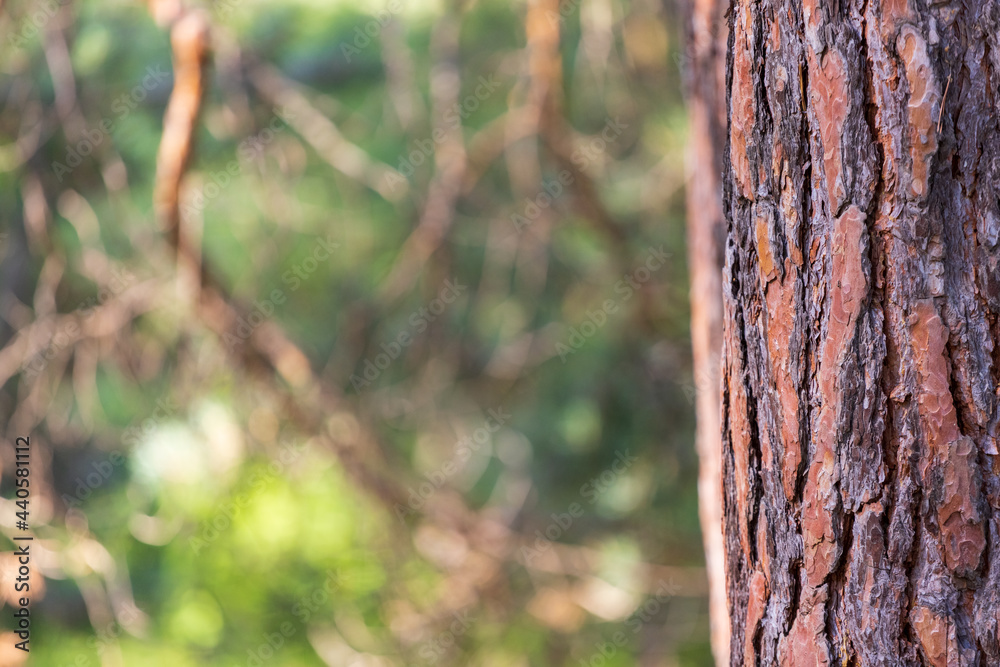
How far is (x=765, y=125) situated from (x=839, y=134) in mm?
52

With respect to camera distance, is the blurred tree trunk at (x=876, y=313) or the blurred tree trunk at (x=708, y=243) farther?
the blurred tree trunk at (x=708, y=243)

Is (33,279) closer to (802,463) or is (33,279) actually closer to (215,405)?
(215,405)

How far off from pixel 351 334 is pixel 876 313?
210 cm

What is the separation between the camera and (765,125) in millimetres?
517

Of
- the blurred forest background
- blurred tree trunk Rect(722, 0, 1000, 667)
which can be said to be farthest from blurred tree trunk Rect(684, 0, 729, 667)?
the blurred forest background

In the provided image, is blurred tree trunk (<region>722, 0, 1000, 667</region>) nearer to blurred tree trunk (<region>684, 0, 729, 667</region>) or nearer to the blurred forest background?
blurred tree trunk (<region>684, 0, 729, 667</region>)

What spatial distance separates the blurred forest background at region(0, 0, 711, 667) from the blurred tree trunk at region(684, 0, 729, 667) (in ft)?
3.01

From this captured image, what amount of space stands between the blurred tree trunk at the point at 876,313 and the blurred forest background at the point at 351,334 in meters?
1.52

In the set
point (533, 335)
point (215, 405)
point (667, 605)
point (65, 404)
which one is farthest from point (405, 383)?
point (667, 605)

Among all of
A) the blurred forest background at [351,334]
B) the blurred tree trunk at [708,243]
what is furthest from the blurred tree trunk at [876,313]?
the blurred forest background at [351,334]

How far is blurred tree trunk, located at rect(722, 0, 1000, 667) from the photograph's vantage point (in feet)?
1.49

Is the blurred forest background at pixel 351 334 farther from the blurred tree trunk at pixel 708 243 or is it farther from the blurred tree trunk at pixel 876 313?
the blurred tree trunk at pixel 876 313

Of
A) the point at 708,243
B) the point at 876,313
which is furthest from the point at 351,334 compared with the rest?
the point at 876,313

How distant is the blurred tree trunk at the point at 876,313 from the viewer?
1.49 feet
